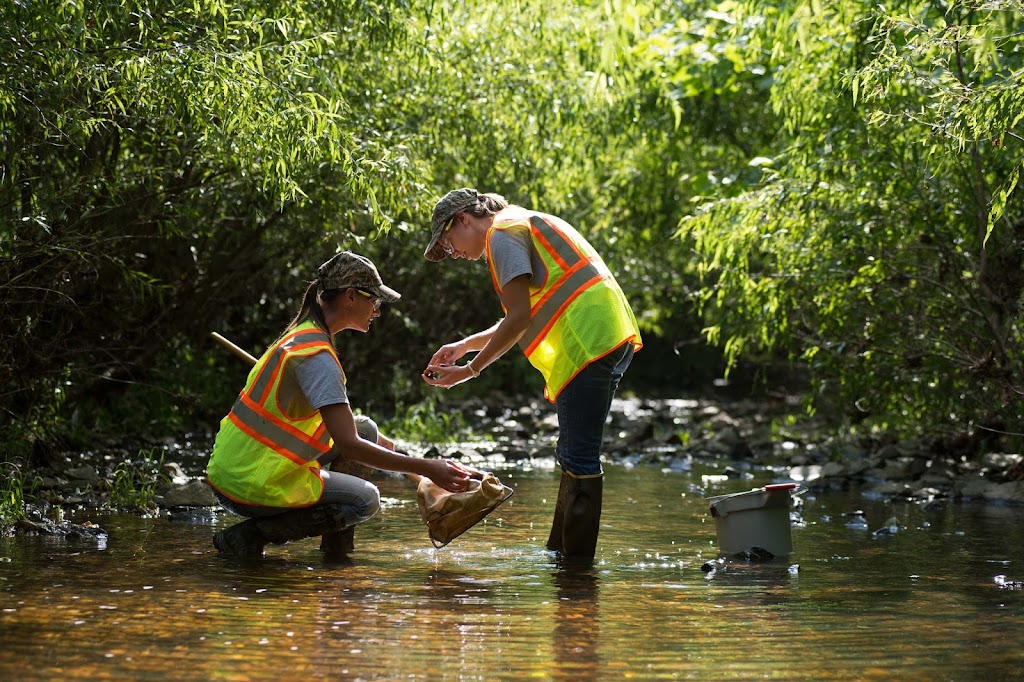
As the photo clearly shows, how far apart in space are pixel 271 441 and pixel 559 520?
4.91ft

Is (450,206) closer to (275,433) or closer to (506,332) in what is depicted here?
(506,332)

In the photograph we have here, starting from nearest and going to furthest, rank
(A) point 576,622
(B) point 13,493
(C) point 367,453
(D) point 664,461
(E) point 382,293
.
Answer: (A) point 576,622 < (C) point 367,453 < (E) point 382,293 < (B) point 13,493 < (D) point 664,461

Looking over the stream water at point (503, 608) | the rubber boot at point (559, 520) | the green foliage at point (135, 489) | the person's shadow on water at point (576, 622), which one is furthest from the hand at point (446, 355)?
the green foliage at point (135, 489)

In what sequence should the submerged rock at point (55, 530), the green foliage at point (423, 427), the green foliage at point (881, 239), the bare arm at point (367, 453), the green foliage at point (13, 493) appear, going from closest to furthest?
1. the bare arm at point (367, 453)
2. the submerged rock at point (55, 530)
3. the green foliage at point (13, 493)
4. the green foliage at point (881, 239)
5. the green foliage at point (423, 427)

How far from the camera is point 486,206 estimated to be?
19.4 ft

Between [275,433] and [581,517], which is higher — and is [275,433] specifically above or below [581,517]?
above

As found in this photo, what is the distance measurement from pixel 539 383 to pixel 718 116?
23.9ft

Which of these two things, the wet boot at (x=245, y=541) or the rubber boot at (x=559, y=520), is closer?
the wet boot at (x=245, y=541)

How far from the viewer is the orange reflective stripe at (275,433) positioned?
5.50 meters

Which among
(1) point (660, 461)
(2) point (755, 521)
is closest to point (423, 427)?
(1) point (660, 461)

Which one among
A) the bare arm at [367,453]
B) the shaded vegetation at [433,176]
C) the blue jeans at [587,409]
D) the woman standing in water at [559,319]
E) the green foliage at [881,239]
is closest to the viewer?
the bare arm at [367,453]

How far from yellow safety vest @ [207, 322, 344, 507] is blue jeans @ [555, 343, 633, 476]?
110cm

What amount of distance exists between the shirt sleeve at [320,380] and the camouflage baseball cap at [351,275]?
0.35 metres

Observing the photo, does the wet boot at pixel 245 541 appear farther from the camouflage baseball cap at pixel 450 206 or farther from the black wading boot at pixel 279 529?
the camouflage baseball cap at pixel 450 206
